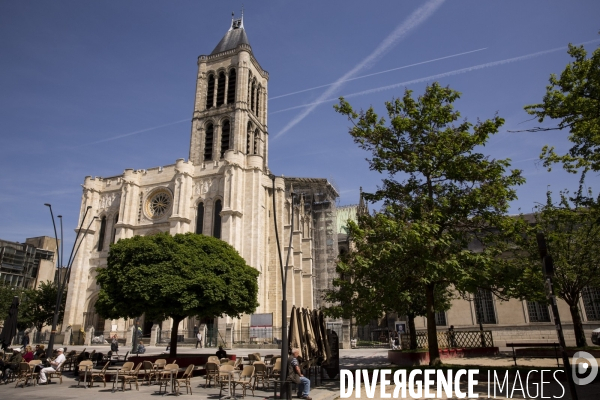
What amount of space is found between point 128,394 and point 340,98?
12.4 meters

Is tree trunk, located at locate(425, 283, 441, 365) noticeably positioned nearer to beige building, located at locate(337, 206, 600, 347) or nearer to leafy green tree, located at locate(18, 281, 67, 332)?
beige building, located at locate(337, 206, 600, 347)

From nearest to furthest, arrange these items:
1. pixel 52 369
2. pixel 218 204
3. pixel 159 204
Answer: pixel 52 369 → pixel 218 204 → pixel 159 204

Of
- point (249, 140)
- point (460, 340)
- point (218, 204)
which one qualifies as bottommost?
point (460, 340)

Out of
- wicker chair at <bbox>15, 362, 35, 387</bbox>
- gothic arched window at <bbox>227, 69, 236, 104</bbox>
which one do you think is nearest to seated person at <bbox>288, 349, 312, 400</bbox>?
wicker chair at <bbox>15, 362, 35, 387</bbox>

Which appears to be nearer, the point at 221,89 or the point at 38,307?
the point at 38,307

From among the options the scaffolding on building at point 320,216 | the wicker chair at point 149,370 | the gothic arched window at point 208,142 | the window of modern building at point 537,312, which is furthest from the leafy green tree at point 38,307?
the window of modern building at point 537,312

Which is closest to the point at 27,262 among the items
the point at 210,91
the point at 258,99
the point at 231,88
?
the point at 210,91

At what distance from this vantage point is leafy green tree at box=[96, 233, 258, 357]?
17188 mm

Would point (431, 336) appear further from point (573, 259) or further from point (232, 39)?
point (232, 39)

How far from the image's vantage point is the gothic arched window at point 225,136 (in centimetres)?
5044

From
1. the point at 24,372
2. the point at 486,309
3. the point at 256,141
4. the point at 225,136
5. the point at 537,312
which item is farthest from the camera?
the point at 256,141

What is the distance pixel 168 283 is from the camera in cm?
1728

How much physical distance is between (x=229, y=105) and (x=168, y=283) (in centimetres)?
3823

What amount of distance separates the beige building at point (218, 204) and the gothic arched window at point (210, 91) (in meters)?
0.13
